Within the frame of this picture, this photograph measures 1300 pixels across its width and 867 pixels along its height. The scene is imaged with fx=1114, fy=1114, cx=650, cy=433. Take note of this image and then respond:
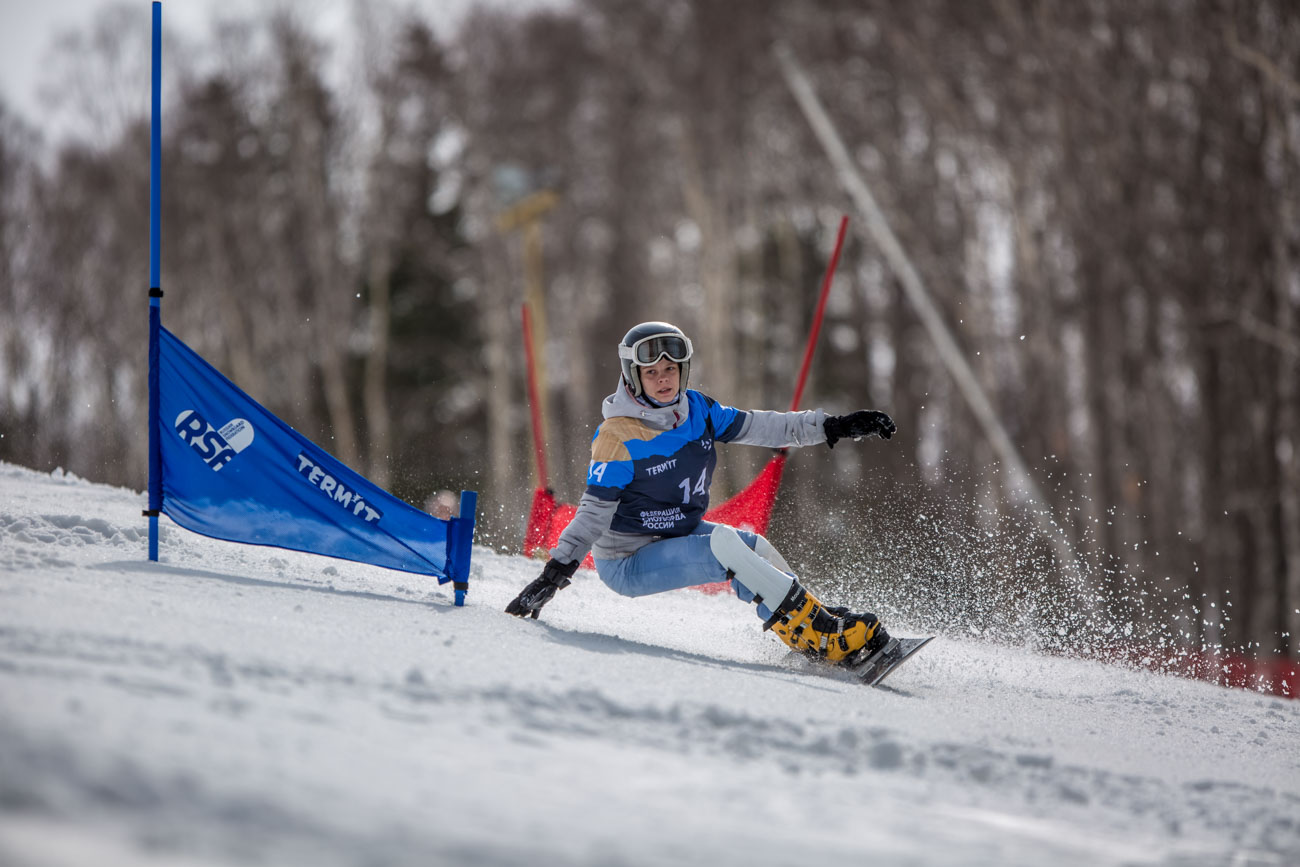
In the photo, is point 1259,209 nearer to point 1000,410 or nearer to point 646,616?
point 1000,410

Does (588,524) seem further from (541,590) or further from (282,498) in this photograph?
(282,498)

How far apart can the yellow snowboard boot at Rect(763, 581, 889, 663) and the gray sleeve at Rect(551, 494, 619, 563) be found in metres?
0.75

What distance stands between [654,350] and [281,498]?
1610mm

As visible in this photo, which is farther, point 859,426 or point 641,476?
point 859,426

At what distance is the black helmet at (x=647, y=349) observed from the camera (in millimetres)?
4484

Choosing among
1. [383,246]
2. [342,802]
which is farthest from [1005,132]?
[342,802]

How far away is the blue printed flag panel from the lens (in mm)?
4457

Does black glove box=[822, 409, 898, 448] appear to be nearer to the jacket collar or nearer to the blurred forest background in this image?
the jacket collar

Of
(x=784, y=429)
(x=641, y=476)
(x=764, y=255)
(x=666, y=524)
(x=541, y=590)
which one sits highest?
(x=764, y=255)

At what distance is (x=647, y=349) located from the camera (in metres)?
4.49

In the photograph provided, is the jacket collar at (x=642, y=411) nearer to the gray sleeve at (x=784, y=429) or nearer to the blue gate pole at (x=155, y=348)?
the gray sleeve at (x=784, y=429)

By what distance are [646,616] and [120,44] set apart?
68.1ft

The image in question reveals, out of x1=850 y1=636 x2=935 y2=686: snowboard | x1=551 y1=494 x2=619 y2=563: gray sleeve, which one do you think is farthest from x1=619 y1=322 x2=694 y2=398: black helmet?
x1=850 y1=636 x2=935 y2=686: snowboard

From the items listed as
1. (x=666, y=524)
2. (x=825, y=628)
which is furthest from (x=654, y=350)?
(x=825, y=628)
